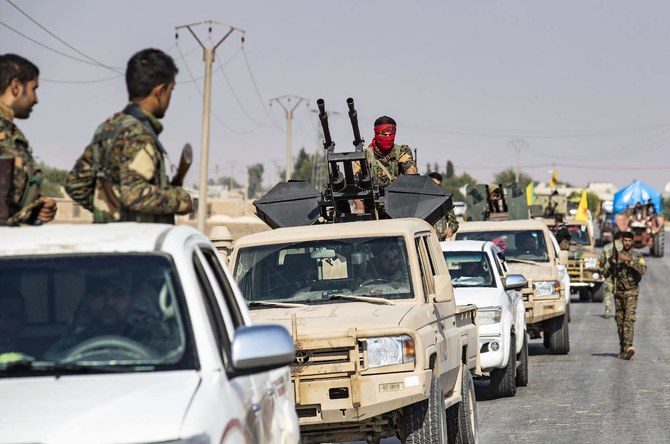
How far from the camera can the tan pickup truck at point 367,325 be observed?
31.7 feet

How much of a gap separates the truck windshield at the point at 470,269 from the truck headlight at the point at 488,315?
832 mm

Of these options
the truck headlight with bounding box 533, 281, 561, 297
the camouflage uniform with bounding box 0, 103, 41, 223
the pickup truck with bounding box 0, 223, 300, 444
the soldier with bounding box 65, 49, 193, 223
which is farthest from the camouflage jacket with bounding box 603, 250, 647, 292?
the pickup truck with bounding box 0, 223, 300, 444

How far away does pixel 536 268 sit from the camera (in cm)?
2122

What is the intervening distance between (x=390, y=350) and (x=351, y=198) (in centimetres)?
399

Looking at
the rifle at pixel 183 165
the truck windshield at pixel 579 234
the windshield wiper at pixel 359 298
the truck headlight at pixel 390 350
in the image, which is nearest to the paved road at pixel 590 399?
the windshield wiper at pixel 359 298

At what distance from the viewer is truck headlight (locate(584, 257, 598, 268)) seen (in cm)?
3363

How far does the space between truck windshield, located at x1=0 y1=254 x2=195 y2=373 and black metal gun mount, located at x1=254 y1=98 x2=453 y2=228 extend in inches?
313

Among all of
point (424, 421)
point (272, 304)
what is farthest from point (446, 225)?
point (424, 421)

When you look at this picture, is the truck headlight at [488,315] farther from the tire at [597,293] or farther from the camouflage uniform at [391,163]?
the tire at [597,293]

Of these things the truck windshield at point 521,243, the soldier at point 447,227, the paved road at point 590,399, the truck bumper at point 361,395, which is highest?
the soldier at point 447,227

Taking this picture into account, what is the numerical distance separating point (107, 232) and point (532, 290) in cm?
1518

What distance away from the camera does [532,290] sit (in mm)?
20328

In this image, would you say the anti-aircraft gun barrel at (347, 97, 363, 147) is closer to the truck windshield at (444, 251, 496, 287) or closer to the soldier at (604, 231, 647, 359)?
the truck windshield at (444, 251, 496, 287)

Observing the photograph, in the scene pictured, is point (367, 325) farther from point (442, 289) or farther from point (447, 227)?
point (447, 227)
